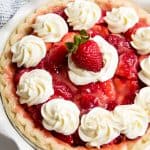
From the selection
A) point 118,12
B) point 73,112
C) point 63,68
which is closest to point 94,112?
point 73,112

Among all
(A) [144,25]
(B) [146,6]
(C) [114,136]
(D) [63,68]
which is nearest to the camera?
(C) [114,136]

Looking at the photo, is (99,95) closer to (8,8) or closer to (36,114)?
(36,114)

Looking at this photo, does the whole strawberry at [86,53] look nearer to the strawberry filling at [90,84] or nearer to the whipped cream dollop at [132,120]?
the strawberry filling at [90,84]

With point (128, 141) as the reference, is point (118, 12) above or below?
above

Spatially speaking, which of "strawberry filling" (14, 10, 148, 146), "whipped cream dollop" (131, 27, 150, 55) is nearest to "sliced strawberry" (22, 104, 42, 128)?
"strawberry filling" (14, 10, 148, 146)

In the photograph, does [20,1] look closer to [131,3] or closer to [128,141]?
[131,3]

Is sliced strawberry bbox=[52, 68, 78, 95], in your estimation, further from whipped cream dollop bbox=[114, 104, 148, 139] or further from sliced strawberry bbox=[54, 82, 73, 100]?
whipped cream dollop bbox=[114, 104, 148, 139]

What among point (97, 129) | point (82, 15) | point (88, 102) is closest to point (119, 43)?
point (82, 15)
